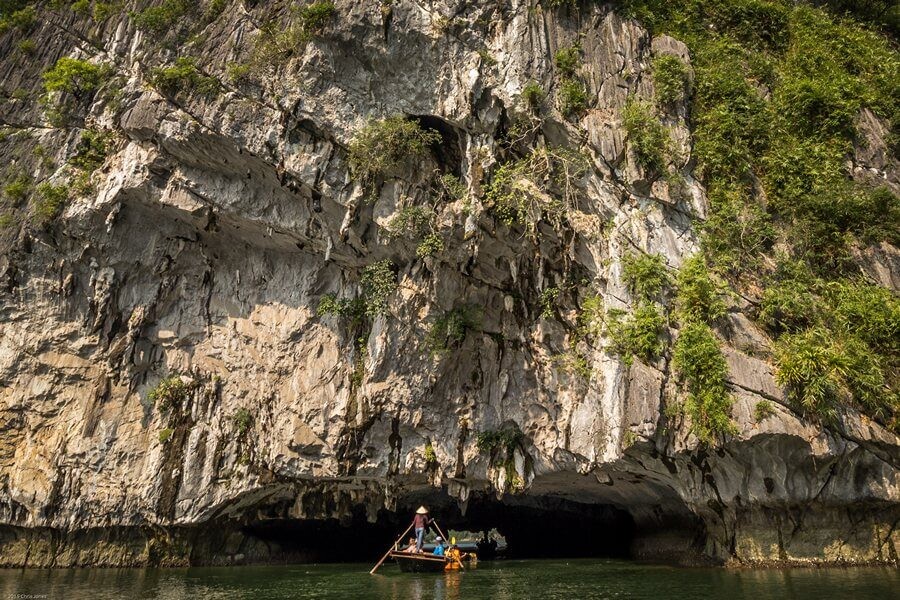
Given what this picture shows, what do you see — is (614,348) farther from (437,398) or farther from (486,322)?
(437,398)

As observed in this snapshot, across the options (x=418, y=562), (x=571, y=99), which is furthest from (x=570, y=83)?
(x=418, y=562)

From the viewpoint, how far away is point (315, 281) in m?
20.5

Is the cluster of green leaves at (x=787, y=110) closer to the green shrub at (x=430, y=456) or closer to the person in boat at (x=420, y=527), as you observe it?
the green shrub at (x=430, y=456)

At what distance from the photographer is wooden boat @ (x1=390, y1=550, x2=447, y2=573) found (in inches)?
660

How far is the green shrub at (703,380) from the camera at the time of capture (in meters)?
13.9

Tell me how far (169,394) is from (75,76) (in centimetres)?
1102

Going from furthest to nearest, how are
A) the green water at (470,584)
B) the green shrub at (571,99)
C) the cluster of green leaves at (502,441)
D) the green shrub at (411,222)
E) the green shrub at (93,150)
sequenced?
the green shrub at (93,150)
the cluster of green leaves at (502,441)
the green shrub at (411,222)
the green shrub at (571,99)
the green water at (470,584)

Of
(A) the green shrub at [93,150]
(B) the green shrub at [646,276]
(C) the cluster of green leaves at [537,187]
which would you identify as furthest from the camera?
(A) the green shrub at [93,150]

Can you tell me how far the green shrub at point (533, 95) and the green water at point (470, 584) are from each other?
500 inches

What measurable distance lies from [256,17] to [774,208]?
1726cm

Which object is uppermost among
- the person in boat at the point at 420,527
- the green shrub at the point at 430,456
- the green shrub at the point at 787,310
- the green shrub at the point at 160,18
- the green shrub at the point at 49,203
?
the green shrub at the point at 160,18

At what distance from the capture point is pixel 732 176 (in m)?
17.8

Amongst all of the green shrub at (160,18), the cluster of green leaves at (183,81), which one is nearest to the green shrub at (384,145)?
the cluster of green leaves at (183,81)

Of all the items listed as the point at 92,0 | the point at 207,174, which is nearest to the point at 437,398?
the point at 207,174
